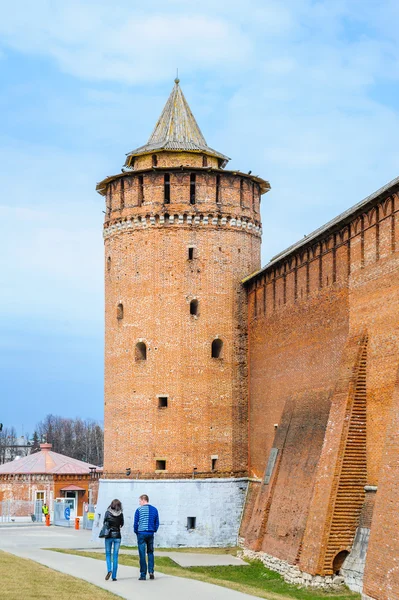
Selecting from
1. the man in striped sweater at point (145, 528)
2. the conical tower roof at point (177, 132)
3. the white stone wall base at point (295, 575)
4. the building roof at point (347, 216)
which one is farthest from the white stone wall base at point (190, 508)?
the man in striped sweater at point (145, 528)

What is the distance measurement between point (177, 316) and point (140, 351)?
170 cm

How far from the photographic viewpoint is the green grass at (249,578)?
18031 mm

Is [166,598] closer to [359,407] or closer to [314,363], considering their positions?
[359,407]

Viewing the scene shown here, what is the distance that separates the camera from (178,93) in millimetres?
33281

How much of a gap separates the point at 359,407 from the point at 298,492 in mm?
3667

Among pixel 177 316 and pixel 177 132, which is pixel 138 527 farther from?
pixel 177 132

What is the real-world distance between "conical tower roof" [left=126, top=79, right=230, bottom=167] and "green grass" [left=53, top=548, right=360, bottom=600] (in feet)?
43.7

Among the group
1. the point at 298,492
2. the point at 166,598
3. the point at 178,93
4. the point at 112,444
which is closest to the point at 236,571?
the point at 298,492

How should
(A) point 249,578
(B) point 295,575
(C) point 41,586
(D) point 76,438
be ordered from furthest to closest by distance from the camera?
1. (D) point 76,438
2. (A) point 249,578
3. (B) point 295,575
4. (C) point 41,586

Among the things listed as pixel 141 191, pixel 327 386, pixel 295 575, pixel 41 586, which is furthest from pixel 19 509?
pixel 41 586

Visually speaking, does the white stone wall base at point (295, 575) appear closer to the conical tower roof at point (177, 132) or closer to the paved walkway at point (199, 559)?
the paved walkway at point (199, 559)

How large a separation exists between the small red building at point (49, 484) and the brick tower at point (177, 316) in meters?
18.2

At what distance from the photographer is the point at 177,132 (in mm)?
31719

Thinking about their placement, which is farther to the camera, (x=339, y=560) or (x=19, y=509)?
(x=19, y=509)
